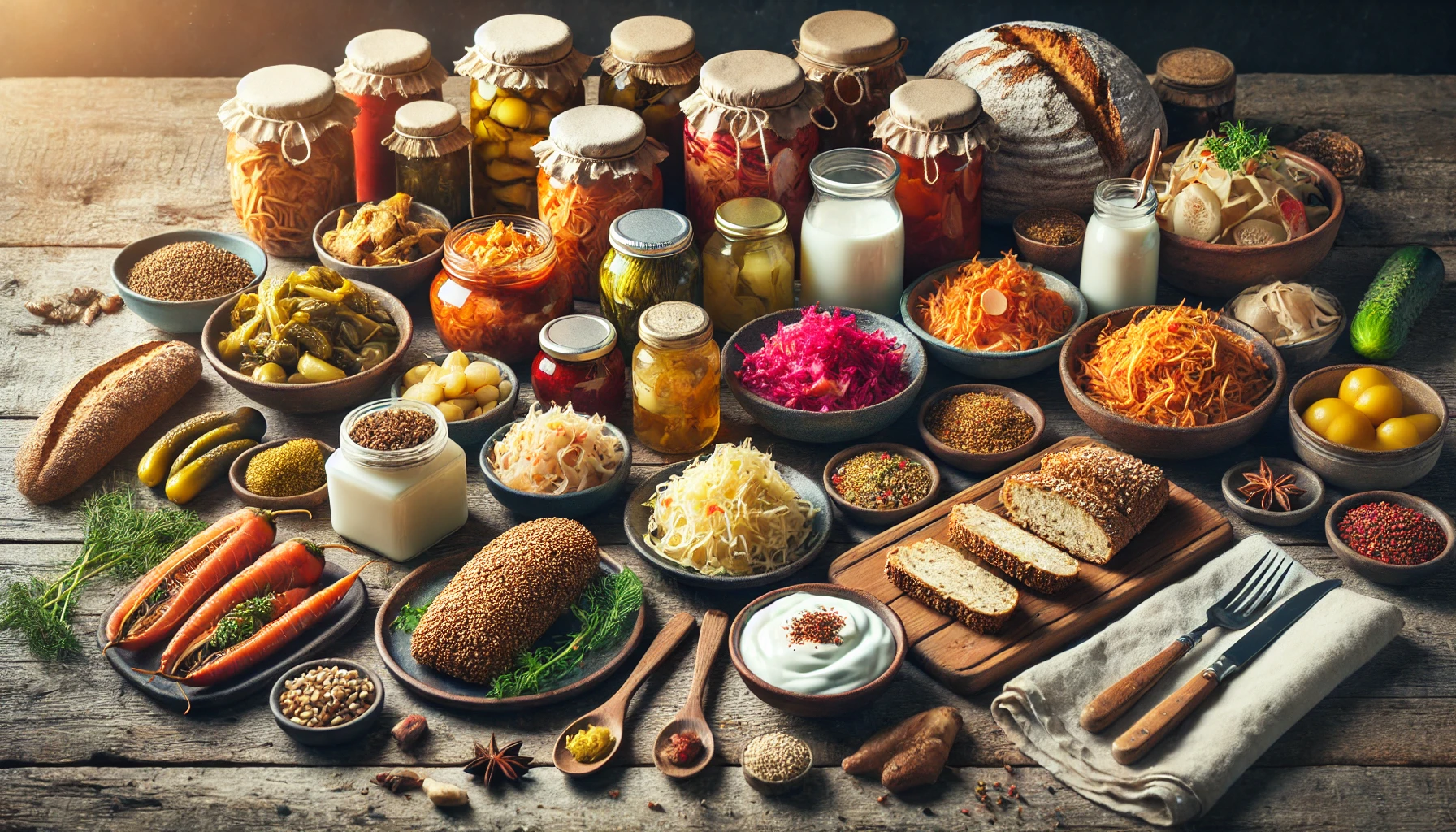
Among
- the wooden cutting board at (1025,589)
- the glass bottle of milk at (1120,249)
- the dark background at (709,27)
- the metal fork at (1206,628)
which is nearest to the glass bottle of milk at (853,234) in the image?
the glass bottle of milk at (1120,249)

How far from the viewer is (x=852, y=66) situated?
15.2 ft

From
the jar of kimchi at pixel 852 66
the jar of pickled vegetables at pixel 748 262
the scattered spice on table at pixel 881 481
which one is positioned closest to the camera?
the scattered spice on table at pixel 881 481

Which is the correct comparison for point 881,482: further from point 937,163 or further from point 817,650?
point 937,163

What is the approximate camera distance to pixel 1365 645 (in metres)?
3.24

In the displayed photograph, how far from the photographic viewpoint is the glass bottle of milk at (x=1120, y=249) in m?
4.25

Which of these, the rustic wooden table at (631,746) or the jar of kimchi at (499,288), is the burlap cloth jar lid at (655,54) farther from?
the rustic wooden table at (631,746)

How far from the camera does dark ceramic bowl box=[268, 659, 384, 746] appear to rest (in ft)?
10.0

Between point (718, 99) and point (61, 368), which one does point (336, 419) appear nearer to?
point (61, 368)

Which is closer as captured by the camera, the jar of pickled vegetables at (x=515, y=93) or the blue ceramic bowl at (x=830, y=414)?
the blue ceramic bowl at (x=830, y=414)

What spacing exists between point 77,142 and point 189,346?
183 cm

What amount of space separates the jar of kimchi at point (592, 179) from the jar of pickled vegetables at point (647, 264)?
12 cm

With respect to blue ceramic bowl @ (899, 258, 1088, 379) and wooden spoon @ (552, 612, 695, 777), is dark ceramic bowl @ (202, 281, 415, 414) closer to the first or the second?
wooden spoon @ (552, 612, 695, 777)

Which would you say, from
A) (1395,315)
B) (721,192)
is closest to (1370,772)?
(1395,315)

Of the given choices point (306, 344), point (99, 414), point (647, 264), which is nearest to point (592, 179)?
point (647, 264)
